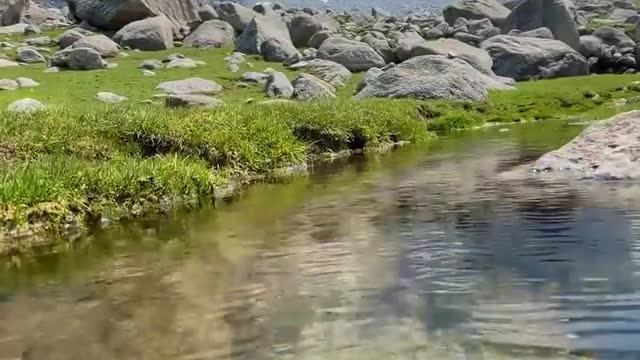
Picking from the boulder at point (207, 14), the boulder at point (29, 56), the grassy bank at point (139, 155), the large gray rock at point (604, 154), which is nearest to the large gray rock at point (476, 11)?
the boulder at point (207, 14)

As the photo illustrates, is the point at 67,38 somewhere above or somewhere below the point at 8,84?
above

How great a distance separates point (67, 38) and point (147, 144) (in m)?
49.2

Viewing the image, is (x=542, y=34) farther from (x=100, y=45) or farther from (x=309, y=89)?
(x=100, y=45)

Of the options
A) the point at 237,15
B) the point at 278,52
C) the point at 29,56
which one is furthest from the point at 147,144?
the point at 237,15

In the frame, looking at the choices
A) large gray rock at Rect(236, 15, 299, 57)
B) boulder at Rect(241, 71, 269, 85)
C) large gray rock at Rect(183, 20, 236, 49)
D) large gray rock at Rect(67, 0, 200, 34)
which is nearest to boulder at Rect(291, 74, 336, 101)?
boulder at Rect(241, 71, 269, 85)

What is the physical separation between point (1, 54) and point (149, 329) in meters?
60.8

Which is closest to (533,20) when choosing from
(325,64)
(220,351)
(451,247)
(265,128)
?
(325,64)

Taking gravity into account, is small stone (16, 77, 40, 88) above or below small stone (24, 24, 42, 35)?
below

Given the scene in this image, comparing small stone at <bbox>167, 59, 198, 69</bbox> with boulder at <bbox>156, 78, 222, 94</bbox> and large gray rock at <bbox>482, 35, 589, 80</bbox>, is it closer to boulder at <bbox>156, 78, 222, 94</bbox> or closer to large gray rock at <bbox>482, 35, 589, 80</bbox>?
boulder at <bbox>156, 78, 222, 94</bbox>

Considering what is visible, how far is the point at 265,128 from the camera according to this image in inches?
1353

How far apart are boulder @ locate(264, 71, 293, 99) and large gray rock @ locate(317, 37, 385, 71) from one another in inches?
623

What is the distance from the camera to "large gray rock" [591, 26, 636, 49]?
94.1 m

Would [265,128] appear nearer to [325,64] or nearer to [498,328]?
[498,328]

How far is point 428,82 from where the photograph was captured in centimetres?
5997
